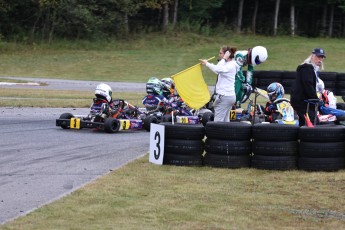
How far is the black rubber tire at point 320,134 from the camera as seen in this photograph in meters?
10.1

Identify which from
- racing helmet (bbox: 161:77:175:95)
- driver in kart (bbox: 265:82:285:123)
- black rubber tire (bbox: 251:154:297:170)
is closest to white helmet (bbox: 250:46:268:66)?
driver in kart (bbox: 265:82:285:123)

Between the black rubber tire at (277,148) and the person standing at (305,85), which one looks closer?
the black rubber tire at (277,148)

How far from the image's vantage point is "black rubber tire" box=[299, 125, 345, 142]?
10.1 m

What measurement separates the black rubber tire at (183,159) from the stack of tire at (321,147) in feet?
4.72

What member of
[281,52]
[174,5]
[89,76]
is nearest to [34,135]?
[89,76]

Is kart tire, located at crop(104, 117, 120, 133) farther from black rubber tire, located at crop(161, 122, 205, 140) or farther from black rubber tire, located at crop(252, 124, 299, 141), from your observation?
black rubber tire, located at crop(252, 124, 299, 141)

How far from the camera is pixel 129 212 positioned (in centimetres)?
768

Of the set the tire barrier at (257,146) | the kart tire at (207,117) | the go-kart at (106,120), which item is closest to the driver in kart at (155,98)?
the go-kart at (106,120)

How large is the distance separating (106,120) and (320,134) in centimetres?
566

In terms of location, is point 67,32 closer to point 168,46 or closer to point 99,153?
point 168,46

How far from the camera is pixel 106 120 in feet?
48.3

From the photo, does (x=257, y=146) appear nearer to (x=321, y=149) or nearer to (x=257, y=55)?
(x=321, y=149)

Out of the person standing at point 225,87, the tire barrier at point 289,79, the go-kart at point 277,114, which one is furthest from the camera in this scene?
the tire barrier at point 289,79

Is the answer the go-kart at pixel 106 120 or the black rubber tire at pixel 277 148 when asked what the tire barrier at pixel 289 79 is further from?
the black rubber tire at pixel 277 148
